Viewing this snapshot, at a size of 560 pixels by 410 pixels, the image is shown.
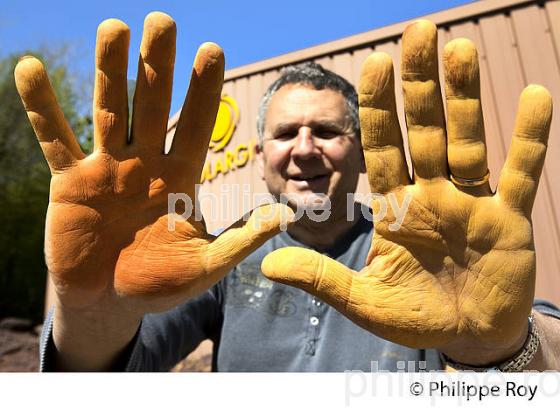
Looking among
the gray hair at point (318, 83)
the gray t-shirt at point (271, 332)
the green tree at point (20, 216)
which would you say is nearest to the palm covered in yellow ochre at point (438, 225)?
the gray t-shirt at point (271, 332)

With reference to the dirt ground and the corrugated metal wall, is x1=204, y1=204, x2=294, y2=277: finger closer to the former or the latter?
the corrugated metal wall

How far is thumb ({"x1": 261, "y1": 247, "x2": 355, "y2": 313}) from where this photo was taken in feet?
2.68

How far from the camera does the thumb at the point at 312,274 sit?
32.2 inches

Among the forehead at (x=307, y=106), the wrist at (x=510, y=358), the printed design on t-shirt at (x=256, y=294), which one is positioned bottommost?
the wrist at (x=510, y=358)

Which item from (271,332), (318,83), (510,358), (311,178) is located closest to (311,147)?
(311,178)

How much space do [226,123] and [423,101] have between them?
3.99 m

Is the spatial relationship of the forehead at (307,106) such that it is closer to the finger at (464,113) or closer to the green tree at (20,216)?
the finger at (464,113)

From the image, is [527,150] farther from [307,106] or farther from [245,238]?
[307,106]

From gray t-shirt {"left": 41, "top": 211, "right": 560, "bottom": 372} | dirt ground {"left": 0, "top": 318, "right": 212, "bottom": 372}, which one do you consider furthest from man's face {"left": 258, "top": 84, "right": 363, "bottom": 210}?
dirt ground {"left": 0, "top": 318, "right": 212, "bottom": 372}

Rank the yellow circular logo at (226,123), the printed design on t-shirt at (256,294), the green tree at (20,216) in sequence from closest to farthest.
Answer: the printed design on t-shirt at (256,294)
the yellow circular logo at (226,123)
the green tree at (20,216)

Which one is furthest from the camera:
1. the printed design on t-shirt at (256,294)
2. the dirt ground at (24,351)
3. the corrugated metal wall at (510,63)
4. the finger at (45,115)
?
the dirt ground at (24,351)

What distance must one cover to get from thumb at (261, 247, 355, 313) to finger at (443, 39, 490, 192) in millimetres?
330

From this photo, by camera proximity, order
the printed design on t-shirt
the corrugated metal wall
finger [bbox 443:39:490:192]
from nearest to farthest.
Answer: finger [bbox 443:39:490:192] → the printed design on t-shirt → the corrugated metal wall

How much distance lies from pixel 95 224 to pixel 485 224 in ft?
2.87
